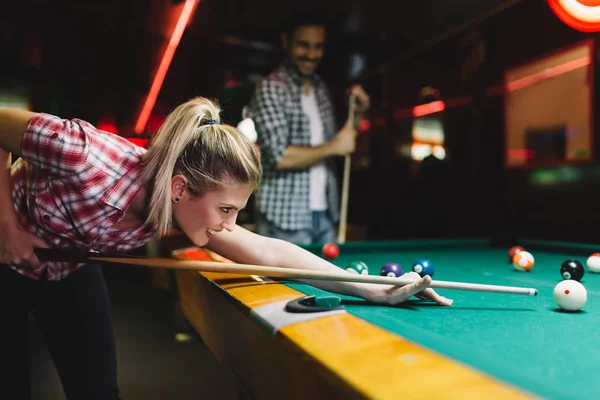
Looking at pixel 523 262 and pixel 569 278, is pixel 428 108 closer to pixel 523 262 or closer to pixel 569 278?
pixel 523 262

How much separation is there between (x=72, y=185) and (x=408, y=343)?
0.88 metres

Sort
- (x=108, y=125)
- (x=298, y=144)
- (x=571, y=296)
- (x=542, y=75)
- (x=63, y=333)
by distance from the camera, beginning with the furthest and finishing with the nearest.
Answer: (x=108, y=125), (x=542, y=75), (x=298, y=144), (x=63, y=333), (x=571, y=296)

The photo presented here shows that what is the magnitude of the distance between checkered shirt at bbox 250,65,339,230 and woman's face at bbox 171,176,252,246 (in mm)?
1637

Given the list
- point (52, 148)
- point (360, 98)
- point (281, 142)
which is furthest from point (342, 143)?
point (52, 148)

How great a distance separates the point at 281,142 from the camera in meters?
2.99

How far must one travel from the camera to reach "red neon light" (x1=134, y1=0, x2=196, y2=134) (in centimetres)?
412

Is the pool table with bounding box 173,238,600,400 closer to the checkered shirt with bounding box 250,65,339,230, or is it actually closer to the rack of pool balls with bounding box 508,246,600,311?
the rack of pool balls with bounding box 508,246,600,311

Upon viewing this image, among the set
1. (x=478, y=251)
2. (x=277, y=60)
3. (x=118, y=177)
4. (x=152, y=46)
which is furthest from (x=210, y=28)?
(x=118, y=177)

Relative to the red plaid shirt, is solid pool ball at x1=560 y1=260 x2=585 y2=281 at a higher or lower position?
lower

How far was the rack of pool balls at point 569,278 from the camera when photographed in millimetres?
1108

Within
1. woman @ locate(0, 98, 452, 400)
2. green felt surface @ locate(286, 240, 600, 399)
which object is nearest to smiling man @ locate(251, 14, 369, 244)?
green felt surface @ locate(286, 240, 600, 399)

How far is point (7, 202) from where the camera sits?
122 cm

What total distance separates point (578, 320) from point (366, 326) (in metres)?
0.53

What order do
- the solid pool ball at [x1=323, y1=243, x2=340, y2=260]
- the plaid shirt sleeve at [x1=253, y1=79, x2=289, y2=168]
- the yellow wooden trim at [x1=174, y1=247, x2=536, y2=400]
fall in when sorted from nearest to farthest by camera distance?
the yellow wooden trim at [x1=174, y1=247, x2=536, y2=400] → the solid pool ball at [x1=323, y1=243, x2=340, y2=260] → the plaid shirt sleeve at [x1=253, y1=79, x2=289, y2=168]
